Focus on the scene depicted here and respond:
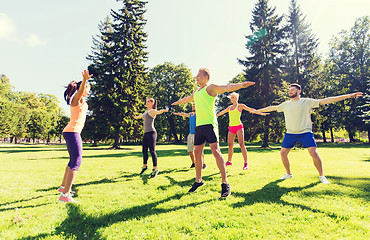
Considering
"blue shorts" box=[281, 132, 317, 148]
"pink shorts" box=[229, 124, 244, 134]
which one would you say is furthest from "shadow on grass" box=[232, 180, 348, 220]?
"pink shorts" box=[229, 124, 244, 134]

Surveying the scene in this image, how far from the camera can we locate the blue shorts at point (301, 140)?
200 inches

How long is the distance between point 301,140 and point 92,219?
5168 millimetres

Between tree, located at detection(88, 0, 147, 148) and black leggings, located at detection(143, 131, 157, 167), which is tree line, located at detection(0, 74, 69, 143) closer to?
tree, located at detection(88, 0, 147, 148)

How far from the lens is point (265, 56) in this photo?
88.4 ft

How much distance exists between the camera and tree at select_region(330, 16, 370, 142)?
3406 centimetres

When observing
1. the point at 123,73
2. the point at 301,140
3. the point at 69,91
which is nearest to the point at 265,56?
the point at 123,73

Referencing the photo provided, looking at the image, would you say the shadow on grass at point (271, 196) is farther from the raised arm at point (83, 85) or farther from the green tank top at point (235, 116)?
the raised arm at point (83, 85)

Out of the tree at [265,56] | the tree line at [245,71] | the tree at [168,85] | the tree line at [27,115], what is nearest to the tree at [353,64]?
the tree line at [245,71]

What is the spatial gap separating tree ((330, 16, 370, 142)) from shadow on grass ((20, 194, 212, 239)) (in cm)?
4178

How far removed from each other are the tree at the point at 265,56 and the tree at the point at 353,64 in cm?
1834

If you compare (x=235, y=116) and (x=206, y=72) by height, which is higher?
(x=206, y=72)

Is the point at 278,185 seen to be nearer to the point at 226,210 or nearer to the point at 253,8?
the point at 226,210

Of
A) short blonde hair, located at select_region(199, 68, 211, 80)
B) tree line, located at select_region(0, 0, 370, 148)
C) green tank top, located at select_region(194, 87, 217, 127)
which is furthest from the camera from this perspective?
tree line, located at select_region(0, 0, 370, 148)

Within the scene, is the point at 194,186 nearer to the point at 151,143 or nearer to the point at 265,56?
the point at 151,143
